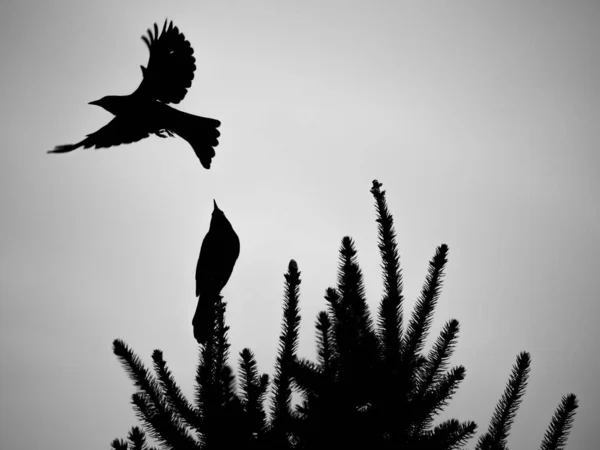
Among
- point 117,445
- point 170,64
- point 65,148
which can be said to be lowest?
point 117,445

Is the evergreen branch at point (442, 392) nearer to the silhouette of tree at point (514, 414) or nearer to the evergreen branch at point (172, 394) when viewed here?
the silhouette of tree at point (514, 414)

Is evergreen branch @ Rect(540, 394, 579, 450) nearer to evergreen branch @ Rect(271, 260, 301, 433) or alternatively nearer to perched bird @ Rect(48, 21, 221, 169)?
evergreen branch @ Rect(271, 260, 301, 433)

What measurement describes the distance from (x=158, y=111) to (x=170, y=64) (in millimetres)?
736

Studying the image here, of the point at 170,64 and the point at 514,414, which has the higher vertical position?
the point at 170,64

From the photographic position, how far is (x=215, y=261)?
280cm

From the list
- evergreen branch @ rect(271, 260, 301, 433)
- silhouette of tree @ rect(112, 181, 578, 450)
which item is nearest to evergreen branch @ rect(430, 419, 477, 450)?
silhouette of tree @ rect(112, 181, 578, 450)

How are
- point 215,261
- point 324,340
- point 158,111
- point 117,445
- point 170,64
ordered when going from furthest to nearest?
point 170,64
point 158,111
point 215,261
point 324,340
point 117,445

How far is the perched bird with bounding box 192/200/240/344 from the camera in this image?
98.2 inches

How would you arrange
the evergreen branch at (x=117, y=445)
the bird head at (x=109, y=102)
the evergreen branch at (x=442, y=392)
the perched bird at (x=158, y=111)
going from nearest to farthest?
the evergreen branch at (x=117, y=445), the evergreen branch at (x=442, y=392), the bird head at (x=109, y=102), the perched bird at (x=158, y=111)

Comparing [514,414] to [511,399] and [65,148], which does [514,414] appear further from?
[65,148]

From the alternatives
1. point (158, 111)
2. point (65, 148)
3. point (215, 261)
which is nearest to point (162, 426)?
point (215, 261)

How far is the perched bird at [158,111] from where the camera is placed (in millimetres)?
4188

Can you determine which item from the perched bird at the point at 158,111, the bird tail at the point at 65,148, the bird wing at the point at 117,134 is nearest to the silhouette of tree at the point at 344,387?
the bird tail at the point at 65,148

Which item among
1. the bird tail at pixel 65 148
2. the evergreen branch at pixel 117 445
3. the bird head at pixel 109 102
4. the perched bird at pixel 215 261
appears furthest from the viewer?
the bird head at pixel 109 102
